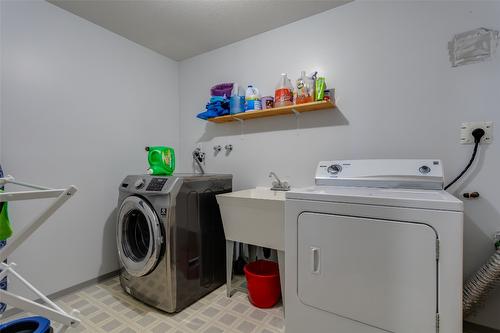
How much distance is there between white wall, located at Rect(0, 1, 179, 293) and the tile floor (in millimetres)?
331

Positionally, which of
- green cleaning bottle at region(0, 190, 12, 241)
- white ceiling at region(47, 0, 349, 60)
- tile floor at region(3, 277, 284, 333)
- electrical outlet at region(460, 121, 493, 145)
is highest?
white ceiling at region(47, 0, 349, 60)

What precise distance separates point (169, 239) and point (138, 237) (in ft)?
1.57

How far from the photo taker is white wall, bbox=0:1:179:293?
1.65 meters

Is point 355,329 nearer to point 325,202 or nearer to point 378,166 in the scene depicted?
point 325,202

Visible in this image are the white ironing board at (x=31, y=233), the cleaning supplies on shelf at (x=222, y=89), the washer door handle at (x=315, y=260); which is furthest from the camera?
the cleaning supplies on shelf at (x=222, y=89)

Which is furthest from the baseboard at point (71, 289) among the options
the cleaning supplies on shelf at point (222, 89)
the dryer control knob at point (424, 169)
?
the dryer control knob at point (424, 169)

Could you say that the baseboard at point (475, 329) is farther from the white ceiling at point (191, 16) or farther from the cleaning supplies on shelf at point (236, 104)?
the white ceiling at point (191, 16)

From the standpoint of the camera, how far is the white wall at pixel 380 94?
145cm

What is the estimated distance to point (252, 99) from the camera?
7.14ft

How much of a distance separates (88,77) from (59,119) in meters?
0.46

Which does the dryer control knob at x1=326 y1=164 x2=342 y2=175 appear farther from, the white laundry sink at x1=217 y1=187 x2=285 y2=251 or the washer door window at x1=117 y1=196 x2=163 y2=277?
the washer door window at x1=117 y1=196 x2=163 y2=277

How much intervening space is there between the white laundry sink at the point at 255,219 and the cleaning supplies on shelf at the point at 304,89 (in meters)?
0.83

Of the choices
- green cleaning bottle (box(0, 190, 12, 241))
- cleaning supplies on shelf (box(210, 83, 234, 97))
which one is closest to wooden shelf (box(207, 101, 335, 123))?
cleaning supplies on shelf (box(210, 83, 234, 97))

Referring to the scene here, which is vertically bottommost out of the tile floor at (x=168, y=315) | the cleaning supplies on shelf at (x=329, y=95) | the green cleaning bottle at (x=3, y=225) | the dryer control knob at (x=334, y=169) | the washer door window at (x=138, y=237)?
the tile floor at (x=168, y=315)
